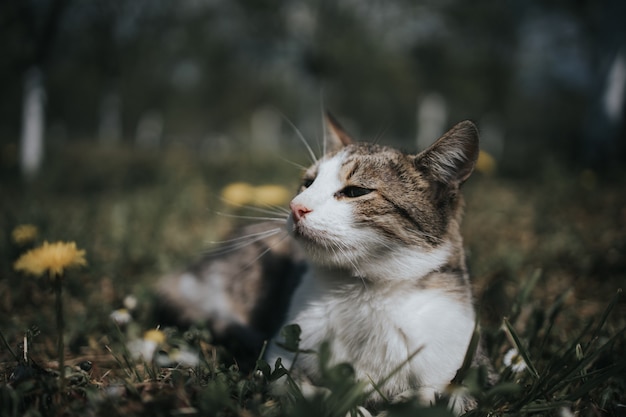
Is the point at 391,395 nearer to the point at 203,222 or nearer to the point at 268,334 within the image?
the point at 268,334

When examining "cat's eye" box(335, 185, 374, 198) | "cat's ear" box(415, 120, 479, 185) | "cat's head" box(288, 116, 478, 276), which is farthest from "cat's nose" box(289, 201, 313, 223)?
"cat's ear" box(415, 120, 479, 185)

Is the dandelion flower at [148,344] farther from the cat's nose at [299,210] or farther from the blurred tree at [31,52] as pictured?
the blurred tree at [31,52]

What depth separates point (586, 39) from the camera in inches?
411

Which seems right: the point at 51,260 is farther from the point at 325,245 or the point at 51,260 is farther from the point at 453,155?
the point at 453,155

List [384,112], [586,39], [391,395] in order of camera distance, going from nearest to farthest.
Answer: [391,395] → [586,39] → [384,112]

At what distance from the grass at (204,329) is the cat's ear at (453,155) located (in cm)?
53

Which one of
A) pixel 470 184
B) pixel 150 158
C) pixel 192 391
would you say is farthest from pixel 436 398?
pixel 150 158

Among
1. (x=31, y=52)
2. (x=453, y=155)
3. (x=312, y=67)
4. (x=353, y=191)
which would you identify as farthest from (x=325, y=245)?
(x=312, y=67)

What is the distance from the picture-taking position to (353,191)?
5.59 feet

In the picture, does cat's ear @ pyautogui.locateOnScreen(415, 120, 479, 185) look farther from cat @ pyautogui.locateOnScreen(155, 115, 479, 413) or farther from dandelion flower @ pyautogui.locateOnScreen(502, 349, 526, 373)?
dandelion flower @ pyautogui.locateOnScreen(502, 349, 526, 373)

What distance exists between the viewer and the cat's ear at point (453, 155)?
1597mm

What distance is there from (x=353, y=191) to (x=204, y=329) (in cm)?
96

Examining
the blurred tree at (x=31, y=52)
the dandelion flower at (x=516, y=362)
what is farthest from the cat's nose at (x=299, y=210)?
the blurred tree at (x=31, y=52)

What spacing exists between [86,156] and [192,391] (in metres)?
8.60
